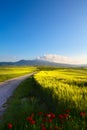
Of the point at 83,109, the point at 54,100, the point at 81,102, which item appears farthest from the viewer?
the point at 54,100

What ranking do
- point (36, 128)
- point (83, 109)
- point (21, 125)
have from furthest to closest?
point (83, 109), point (21, 125), point (36, 128)

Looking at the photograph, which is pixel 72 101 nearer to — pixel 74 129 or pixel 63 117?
pixel 63 117

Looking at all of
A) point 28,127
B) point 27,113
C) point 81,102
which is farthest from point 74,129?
point 27,113

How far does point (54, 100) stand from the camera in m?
9.86

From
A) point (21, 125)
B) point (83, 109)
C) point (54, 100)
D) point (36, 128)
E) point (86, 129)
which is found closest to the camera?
point (86, 129)

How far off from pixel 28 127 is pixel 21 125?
43 centimetres

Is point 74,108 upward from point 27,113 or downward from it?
upward

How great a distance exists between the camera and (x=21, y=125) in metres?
7.32

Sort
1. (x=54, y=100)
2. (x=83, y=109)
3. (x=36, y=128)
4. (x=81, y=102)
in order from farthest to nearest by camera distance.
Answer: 1. (x=54, y=100)
2. (x=81, y=102)
3. (x=83, y=109)
4. (x=36, y=128)

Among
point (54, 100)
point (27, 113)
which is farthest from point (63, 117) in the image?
point (27, 113)

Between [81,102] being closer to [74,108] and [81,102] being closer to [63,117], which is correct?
[74,108]

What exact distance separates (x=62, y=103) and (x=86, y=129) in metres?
2.63

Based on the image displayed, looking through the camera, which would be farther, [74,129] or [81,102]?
[81,102]

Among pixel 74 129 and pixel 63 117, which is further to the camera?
pixel 63 117
